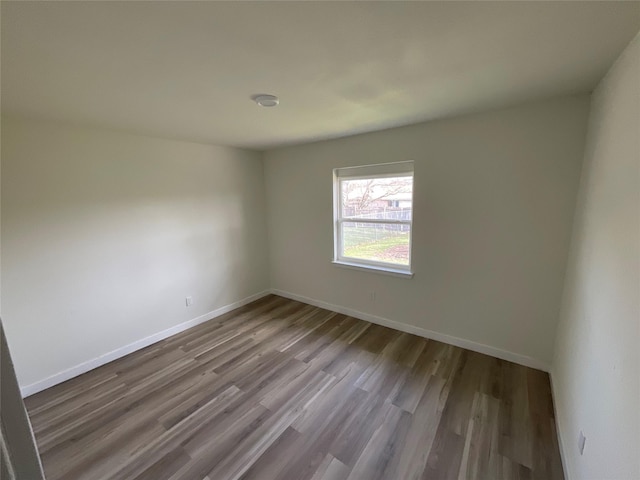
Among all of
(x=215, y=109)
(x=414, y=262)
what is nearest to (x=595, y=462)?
(x=414, y=262)

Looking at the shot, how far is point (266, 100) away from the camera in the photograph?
6.05ft

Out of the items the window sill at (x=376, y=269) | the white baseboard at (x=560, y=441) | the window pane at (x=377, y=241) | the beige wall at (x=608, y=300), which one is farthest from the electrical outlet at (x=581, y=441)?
the window pane at (x=377, y=241)

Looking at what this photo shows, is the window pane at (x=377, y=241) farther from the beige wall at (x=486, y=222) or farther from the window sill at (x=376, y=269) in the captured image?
the beige wall at (x=486, y=222)

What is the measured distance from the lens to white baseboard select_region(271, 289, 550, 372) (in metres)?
2.42

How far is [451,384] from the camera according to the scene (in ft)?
7.38

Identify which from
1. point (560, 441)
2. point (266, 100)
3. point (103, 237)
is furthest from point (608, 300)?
point (103, 237)

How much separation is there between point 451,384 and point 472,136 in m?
2.19

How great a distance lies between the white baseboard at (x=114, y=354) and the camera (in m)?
2.29

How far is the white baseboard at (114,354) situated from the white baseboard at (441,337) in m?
1.34

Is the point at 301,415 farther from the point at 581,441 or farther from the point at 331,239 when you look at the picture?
the point at 331,239

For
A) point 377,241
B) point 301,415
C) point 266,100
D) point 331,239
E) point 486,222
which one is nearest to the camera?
point 266,100

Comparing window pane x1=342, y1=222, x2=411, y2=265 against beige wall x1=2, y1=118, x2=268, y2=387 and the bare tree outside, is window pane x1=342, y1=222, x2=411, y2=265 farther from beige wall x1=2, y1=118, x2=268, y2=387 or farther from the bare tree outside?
beige wall x1=2, y1=118, x2=268, y2=387

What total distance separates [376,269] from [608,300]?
6.87ft

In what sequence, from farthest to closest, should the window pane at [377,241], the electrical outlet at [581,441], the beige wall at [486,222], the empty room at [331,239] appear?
the window pane at [377,241] → the beige wall at [486,222] → the electrical outlet at [581,441] → the empty room at [331,239]
